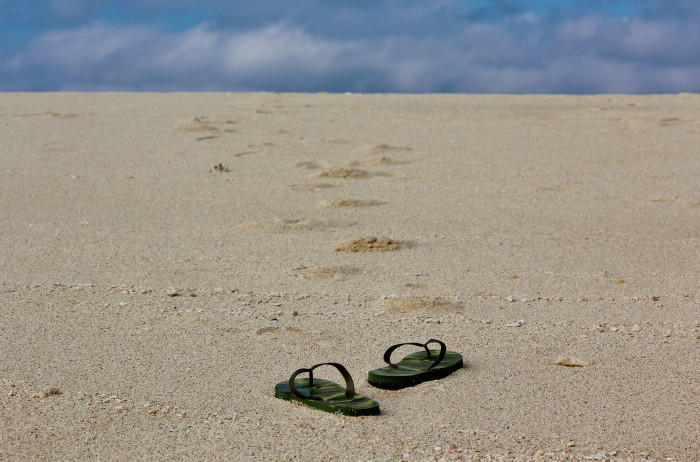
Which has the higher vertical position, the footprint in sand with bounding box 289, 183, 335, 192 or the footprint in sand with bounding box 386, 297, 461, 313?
the footprint in sand with bounding box 289, 183, 335, 192

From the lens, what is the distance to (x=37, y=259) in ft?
13.7

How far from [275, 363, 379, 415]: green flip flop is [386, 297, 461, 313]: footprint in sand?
0.86 m

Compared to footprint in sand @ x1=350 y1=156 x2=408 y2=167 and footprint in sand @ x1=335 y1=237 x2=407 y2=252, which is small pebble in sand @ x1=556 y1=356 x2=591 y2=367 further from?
footprint in sand @ x1=350 y1=156 x2=408 y2=167

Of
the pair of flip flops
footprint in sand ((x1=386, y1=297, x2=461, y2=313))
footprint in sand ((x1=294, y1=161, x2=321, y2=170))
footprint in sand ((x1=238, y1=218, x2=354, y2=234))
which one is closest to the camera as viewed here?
the pair of flip flops

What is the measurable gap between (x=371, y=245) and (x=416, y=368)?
5.90ft

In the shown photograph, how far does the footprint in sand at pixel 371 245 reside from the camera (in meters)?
4.32

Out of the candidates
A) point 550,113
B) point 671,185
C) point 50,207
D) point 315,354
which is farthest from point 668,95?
point 315,354

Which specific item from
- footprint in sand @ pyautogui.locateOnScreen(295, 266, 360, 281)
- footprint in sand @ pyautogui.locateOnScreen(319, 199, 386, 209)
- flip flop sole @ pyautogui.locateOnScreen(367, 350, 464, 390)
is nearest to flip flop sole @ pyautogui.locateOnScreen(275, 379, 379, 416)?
flip flop sole @ pyautogui.locateOnScreen(367, 350, 464, 390)

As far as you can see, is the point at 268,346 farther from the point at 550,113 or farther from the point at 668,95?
the point at 668,95

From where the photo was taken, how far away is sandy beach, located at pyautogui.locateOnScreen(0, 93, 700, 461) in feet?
7.41

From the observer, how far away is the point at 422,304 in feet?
11.1

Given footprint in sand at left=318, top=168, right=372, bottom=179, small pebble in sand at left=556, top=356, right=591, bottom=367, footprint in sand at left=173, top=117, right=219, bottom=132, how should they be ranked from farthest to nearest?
footprint in sand at left=173, top=117, right=219, bottom=132 → footprint in sand at left=318, top=168, right=372, bottom=179 → small pebble in sand at left=556, top=356, right=591, bottom=367

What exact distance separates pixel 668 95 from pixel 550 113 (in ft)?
13.0

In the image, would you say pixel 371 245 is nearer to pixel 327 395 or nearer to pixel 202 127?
pixel 327 395
